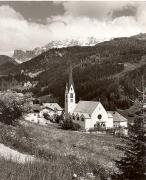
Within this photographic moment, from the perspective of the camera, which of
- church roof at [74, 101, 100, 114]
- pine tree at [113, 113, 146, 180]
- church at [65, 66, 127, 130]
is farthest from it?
church roof at [74, 101, 100, 114]

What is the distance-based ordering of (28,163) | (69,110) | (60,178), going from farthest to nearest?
(69,110) < (28,163) < (60,178)

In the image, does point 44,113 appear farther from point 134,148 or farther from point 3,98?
point 134,148

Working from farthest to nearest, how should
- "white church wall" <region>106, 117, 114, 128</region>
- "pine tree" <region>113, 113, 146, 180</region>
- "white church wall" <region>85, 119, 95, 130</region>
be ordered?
1. "white church wall" <region>106, 117, 114, 128</region>
2. "white church wall" <region>85, 119, 95, 130</region>
3. "pine tree" <region>113, 113, 146, 180</region>

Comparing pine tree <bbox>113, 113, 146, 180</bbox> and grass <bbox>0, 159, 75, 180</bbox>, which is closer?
grass <bbox>0, 159, 75, 180</bbox>

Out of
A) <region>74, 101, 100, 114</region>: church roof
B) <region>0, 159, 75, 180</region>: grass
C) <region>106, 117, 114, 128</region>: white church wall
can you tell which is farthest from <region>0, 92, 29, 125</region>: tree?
<region>106, 117, 114, 128</region>: white church wall

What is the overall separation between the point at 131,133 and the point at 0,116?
21.3 meters

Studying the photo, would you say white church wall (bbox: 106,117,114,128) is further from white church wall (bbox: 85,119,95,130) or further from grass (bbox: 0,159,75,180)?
grass (bbox: 0,159,75,180)

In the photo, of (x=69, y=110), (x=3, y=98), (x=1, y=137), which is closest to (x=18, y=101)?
(x=3, y=98)

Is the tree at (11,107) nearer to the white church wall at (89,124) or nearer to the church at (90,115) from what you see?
the church at (90,115)

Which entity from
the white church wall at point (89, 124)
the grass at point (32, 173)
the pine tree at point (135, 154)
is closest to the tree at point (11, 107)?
the pine tree at point (135, 154)

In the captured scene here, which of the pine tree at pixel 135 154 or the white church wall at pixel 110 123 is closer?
the pine tree at pixel 135 154

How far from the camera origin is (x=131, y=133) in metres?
18.8

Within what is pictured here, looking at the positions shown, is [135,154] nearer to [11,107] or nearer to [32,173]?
[32,173]

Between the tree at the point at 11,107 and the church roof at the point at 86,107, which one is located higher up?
the church roof at the point at 86,107
